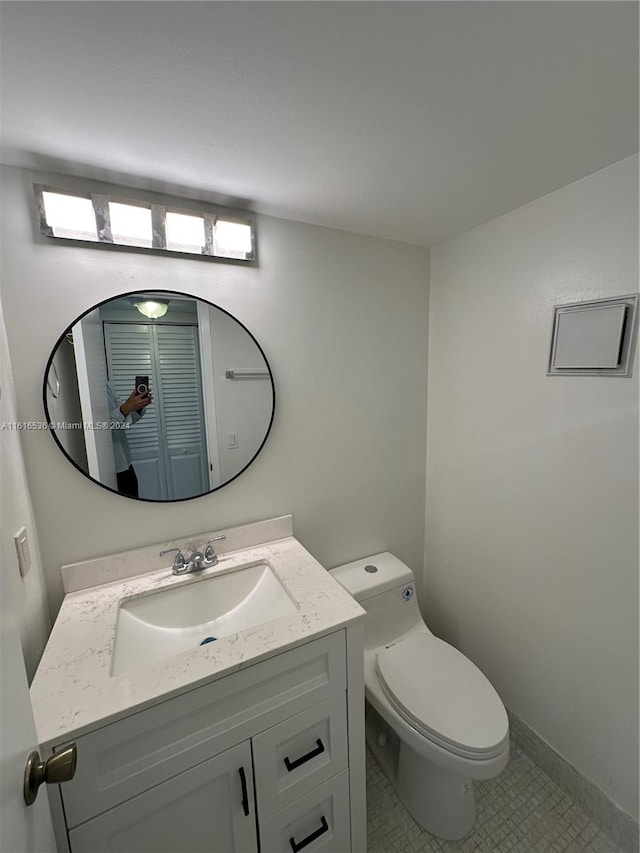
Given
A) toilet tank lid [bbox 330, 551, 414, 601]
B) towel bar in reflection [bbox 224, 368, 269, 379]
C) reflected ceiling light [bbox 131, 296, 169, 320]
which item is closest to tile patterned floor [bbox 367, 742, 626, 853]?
toilet tank lid [bbox 330, 551, 414, 601]

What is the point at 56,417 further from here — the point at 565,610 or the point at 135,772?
the point at 565,610

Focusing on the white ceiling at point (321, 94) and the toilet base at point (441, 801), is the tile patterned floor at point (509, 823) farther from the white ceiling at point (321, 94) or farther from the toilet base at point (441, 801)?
the white ceiling at point (321, 94)

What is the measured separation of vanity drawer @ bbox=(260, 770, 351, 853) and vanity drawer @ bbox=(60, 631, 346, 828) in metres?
0.29

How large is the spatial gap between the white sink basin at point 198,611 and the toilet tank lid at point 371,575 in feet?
1.40

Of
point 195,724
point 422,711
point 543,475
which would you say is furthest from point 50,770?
point 543,475

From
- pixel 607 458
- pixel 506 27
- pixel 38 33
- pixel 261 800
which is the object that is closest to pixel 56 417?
pixel 38 33

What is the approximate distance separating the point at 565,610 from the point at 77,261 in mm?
2025

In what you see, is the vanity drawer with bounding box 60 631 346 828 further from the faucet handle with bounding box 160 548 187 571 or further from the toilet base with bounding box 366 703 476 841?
the toilet base with bounding box 366 703 476 841

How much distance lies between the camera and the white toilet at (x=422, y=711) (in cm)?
107

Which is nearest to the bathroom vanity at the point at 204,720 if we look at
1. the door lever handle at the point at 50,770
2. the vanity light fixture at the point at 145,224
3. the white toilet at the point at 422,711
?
the door lever handle at the point at 50,770

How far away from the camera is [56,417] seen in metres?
1.08

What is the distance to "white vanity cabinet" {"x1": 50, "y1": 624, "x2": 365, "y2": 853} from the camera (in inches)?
29.6

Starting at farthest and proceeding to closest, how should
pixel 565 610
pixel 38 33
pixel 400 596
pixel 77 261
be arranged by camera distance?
pixel 400 596
pixel 565 610
pixel 77 261
pixel 38 33

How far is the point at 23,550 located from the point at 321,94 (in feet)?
4.43
